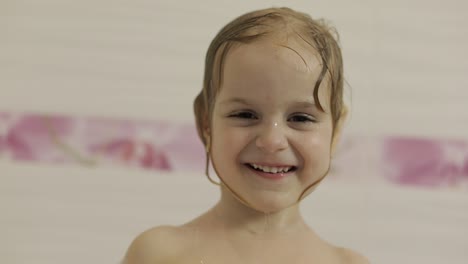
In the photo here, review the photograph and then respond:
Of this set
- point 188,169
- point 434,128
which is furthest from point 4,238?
point 434,128

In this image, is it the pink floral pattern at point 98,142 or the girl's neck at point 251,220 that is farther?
the pink floral pattern at point 98,142

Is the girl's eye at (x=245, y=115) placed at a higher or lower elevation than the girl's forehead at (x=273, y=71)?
lower

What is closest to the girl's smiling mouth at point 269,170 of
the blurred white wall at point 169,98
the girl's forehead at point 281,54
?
the girl's forehead at point 281,54

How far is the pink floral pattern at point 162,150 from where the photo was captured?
4.59 feet

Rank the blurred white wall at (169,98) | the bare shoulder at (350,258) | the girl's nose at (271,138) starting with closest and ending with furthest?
the girl's nose at (271,138) → the bare shoulder at (350,258) → the blurred white wall at (169,98)

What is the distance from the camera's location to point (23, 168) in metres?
1.39

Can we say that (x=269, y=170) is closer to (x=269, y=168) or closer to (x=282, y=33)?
(x=269, y=168)

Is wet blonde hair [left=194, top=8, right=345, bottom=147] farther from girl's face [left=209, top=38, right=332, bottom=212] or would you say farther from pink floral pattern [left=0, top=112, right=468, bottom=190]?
pink floral pattern [left=0, top=112, right=468, bottom=190]

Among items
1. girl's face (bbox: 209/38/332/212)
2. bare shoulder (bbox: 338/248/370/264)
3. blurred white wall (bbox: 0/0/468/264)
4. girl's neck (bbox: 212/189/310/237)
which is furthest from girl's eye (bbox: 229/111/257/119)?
blurred white wall (bbox: 0/0/468/264)

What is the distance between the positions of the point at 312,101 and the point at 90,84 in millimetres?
778

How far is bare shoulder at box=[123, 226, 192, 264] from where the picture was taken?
79cm

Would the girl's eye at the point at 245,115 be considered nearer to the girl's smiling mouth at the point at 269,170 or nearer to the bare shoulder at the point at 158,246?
the girl's smiling mouth at the point at 269,170

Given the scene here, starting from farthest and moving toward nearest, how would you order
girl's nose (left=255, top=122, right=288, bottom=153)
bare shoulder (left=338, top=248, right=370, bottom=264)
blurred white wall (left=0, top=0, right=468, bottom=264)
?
blurred white wall (left=0, top=0, right=468, bottom=264) < bare shoulder (left=338, top=248, right=370, bottom=264) < girl's nose (left=255, top=122, right=288, bottom=153)

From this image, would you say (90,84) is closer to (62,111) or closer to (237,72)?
(62,111)
